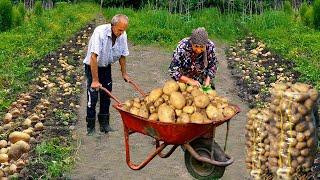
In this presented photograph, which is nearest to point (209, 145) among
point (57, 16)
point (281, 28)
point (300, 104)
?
point (300, 104)

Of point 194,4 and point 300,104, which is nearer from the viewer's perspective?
point 300,104

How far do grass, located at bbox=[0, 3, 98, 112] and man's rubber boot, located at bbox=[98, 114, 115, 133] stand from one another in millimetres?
1509

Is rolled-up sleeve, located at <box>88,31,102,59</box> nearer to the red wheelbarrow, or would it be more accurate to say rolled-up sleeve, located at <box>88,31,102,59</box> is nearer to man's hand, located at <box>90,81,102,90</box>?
man's hand, located at <box>90,81,102,90</box>

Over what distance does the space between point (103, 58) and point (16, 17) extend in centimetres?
903

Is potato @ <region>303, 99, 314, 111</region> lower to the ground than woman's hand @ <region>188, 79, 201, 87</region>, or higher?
higher

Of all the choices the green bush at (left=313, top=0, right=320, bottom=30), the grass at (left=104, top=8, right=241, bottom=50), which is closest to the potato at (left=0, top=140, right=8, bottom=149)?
the grass at (left=104, top=8, right=241, bottom=50)

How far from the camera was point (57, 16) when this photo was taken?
17828mm

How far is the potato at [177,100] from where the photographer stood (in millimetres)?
6355

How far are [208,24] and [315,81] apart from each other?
5.99 meters

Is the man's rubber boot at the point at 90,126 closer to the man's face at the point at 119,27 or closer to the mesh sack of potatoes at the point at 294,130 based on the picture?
the man's face at the point at 119,27

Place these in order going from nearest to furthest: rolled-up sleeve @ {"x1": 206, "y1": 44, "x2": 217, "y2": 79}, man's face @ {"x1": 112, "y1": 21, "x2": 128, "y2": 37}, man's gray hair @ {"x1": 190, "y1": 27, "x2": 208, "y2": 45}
A: man's gray hair @ {"x1": 190, "y1": 27, "x2": 208, "y2": 45} < rolled-up sleeve @ {"x1": 206, "y1": 44, "x2": 217, "y2": 79} < man's face @ {"x1": 112, "y1": 21, "x2": 128, "y2": 37}

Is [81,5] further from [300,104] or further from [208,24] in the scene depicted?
[300,104]

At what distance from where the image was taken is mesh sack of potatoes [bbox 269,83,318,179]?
517 centimetres

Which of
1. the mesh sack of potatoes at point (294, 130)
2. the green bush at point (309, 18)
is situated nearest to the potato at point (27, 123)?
the mesh sack of potatoes at point (294, 130)
